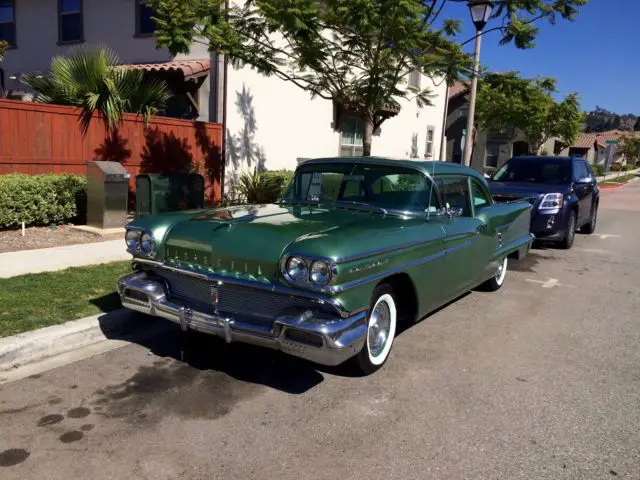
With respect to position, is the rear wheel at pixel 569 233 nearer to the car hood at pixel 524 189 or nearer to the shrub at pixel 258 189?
the car hood at pixel 524 189

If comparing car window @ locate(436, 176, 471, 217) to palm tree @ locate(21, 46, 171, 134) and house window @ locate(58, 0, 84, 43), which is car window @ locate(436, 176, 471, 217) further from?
house window @ locate(58, 0, 84, 43)

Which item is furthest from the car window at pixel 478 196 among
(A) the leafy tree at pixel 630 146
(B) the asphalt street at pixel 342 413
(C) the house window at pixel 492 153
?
(A) the leafy tree at pixel 630 146

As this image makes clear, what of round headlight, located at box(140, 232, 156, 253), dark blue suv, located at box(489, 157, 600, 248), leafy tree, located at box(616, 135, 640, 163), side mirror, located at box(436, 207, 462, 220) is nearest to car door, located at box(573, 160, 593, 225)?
dark blue suv, located at box(489, 157, 600, 248)

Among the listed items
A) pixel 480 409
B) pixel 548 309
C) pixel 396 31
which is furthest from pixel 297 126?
pixel 480 409

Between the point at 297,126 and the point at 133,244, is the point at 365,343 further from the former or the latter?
the point at 297,126

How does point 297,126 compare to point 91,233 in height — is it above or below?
above

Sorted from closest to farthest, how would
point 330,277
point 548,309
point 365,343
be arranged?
point 330,277, point 365,343, point 548,309

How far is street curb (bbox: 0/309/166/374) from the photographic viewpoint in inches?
159

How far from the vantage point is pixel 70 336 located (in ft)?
14.5

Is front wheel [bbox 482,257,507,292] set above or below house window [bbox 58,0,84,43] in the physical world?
below

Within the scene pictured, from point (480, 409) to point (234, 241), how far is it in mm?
2039

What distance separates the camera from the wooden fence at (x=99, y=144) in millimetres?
8938

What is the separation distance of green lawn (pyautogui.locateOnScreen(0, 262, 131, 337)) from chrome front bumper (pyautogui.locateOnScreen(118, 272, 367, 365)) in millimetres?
1435

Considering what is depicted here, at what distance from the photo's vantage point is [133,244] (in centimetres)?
423
